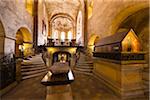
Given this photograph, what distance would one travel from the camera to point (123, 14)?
7406 millimetres

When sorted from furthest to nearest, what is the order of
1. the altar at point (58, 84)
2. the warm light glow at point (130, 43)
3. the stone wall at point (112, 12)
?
1. the stone wall at point (112, 12)
2. the warm light glow at point (130, 43)
3. the altar at point (58, 84)

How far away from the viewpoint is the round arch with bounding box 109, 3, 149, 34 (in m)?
6.29

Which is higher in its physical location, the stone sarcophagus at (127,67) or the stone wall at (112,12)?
the stone wall at (112,12)

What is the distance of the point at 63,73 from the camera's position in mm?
3006

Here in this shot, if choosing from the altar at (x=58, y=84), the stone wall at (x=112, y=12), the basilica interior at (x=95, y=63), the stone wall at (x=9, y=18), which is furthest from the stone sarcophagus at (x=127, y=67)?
the stone wall at (x=9, y=18)

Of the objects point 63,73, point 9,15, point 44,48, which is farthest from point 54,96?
point 44,48

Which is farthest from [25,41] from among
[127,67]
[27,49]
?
[127,67]

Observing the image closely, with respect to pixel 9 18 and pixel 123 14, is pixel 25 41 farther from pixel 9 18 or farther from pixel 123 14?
pixel 123 14

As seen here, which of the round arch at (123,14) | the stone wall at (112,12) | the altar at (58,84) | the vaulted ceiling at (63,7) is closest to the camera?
the altar at (58,84)

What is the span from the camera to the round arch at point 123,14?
629 centimetres

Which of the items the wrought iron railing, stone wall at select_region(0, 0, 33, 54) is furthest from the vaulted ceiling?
the wrought iron railing

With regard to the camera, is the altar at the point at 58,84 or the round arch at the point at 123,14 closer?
the altar at the point at 58,84

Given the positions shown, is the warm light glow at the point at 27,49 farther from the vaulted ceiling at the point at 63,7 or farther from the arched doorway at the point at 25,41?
the vaulted ceiling at the point at 63,7

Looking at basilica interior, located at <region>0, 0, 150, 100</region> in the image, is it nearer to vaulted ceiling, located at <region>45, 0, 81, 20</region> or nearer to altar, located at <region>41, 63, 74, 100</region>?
altar, located at <region>41, 63, 74, 100</region>
